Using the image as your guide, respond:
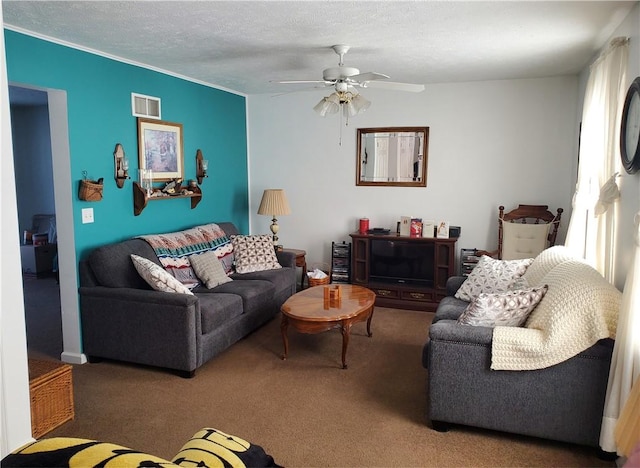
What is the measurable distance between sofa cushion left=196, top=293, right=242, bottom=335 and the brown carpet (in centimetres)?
32

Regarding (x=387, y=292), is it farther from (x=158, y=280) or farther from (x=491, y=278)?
(x=158, y=280)

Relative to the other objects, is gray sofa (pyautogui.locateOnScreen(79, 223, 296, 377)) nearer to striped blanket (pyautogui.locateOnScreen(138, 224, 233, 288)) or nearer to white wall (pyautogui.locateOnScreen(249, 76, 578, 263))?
striped blanket (pyautogui.locateOnScreen(138, 224, 233, 288))

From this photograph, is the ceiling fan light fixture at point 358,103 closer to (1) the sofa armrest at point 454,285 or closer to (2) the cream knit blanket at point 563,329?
(1) the sofa armrest at point 454,285

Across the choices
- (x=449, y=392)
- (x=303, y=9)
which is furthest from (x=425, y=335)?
(x=303, y=9)

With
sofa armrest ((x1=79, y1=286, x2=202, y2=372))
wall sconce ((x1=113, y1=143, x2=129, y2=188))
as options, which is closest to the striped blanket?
wall sconce ((x1=113, y1=143, x2=129, y2=188))

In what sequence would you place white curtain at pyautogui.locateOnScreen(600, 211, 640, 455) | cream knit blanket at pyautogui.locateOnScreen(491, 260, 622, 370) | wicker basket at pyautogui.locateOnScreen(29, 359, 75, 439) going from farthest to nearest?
1. wicker basket at pyautogui.locateOnScreen(29, 359, 75, 439)
2. cream knit blanket at pyautogui.locateOnScreen(491, 260, 622, 370)
3. white curtain at pyautogui.locateOnScreen(600, 211, 640, 455)

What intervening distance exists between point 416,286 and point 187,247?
2.54 m

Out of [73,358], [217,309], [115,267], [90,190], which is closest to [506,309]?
[217,309]

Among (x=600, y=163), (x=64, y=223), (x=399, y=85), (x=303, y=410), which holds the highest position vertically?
(x=399, y=85)

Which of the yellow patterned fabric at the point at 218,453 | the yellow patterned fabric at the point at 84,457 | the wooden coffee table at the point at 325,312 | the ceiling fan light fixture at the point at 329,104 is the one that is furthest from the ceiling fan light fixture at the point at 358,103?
the yellow patterned fabric at the point at 84,457

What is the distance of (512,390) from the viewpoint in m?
Answer: 2.62

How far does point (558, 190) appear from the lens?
16.9 feet

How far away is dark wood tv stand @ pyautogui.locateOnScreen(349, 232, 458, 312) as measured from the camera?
5293 mm

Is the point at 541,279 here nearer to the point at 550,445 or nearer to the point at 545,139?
the point at 550,445
